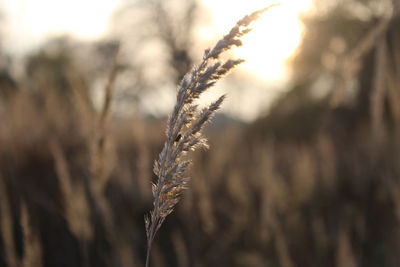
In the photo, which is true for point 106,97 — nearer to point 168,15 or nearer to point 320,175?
point 320,175

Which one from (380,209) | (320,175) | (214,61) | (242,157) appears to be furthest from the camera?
(242,157)

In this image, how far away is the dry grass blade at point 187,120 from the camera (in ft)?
2.62

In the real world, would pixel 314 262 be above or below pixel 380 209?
below

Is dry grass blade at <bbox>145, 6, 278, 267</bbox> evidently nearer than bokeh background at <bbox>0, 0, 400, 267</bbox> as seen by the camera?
Yes

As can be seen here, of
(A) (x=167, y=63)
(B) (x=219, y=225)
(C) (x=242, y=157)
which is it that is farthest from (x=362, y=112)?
(A) (x=167, y=63)

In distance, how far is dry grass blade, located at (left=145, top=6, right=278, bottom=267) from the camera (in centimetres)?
80

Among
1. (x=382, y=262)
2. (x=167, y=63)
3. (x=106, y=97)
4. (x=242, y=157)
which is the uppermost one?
(x=167, y=63)

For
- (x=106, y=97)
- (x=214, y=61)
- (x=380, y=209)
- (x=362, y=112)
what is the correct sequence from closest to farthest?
(x=214, y=61) → (x=106, y=97) → (x=380, y=209) → (x=362, y=112)

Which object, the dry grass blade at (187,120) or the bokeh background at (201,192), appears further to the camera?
the bokeh background at (201,192)

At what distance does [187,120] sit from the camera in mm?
837

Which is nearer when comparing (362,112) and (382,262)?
(382,262)

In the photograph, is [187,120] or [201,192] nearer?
[187,120]

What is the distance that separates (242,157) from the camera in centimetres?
609

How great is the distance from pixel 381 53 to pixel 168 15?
25593mm
